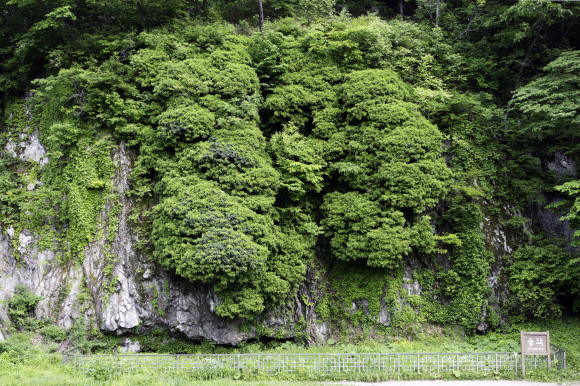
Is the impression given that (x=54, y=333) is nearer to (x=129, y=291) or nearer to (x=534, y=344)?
(x=129, y=291)

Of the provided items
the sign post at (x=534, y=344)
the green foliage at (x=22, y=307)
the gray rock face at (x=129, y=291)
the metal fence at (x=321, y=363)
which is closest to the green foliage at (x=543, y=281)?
the gray rock face at (x=129, y=291)

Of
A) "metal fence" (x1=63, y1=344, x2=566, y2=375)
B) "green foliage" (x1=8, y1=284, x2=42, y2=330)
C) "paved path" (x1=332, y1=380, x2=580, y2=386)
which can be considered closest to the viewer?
"paved path" (x1=332, y1=380, x2=580, y2=386)

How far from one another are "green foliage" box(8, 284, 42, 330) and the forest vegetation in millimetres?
76

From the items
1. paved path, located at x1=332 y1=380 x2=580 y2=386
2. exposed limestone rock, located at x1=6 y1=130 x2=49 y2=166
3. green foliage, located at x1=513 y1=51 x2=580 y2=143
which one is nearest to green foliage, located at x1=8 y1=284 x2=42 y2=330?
exposed limestone rock, located at x1=6 y1=130 x2=49 y2=166

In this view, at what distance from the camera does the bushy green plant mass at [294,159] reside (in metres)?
14.0

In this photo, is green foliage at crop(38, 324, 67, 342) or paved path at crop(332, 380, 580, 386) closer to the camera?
paved path at crop(332, 380, 580, 386)

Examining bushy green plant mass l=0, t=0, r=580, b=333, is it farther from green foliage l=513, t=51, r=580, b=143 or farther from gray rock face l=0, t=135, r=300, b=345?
gray rock face l=0, t=135, r=300, b=345

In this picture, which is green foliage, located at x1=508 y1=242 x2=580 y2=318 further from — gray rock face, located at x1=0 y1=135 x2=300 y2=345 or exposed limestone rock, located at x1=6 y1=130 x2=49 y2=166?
exposed limestone rock, located at x1=6 y1=130 x2=49 y2=166

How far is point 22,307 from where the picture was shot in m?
14.0

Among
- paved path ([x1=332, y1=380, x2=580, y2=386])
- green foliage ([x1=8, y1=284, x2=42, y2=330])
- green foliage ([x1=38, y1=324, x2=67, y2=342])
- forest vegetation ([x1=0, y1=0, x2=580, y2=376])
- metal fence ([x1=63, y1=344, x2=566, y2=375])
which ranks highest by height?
forest vegetation ([x1=0, y1=0, x2=580, y2=376])

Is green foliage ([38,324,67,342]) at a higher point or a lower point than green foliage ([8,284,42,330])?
lower

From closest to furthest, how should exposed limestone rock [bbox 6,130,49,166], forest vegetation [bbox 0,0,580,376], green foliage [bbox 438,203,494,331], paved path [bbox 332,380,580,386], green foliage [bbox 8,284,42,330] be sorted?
1. paved path [bbox 332,380,580,386]
2. green foliage [bbox 8,284,42,330]
3. forest vegetation [bbox 0,0,580,376]
4. green foliage [bbox 438,203,494,331]
5. exposed limestone rock [bbox 6,130,49,166]

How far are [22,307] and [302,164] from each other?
11.7 metres

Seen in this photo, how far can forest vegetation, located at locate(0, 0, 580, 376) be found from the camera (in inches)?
551
